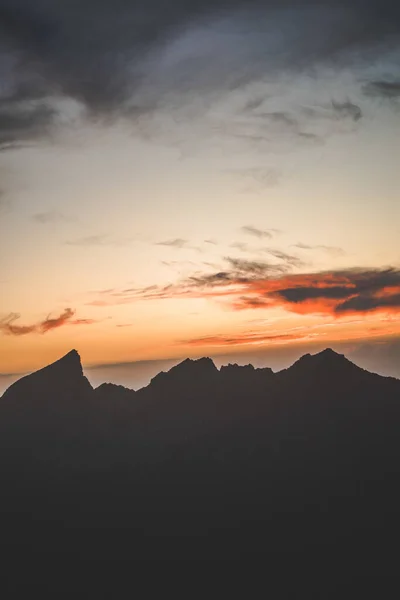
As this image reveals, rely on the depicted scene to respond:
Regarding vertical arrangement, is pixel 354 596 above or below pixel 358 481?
below

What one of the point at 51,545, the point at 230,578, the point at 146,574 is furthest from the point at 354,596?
the point at 51,545

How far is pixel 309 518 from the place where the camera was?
187375 mm

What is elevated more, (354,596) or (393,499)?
(393,499)

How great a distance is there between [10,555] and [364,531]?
11525 cm

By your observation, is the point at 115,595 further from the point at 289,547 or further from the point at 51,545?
the point at 289,547

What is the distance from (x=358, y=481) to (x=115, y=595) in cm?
8767

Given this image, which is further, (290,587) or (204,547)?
(204,547)

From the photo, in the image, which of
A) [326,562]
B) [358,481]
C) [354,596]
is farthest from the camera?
[358,481]

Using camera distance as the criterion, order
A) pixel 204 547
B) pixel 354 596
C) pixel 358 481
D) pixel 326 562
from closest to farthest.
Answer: pixel 354 596, pixel 326 562, pixel 204 547, pixel 358 481

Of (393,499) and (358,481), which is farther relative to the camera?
(358,481)

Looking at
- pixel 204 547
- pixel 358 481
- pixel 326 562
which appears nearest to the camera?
pixel 326 562

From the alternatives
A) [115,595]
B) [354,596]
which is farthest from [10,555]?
[354,596]

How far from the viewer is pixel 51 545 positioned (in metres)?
196

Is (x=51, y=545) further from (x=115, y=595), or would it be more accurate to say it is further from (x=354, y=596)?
(x=354, y=596)
